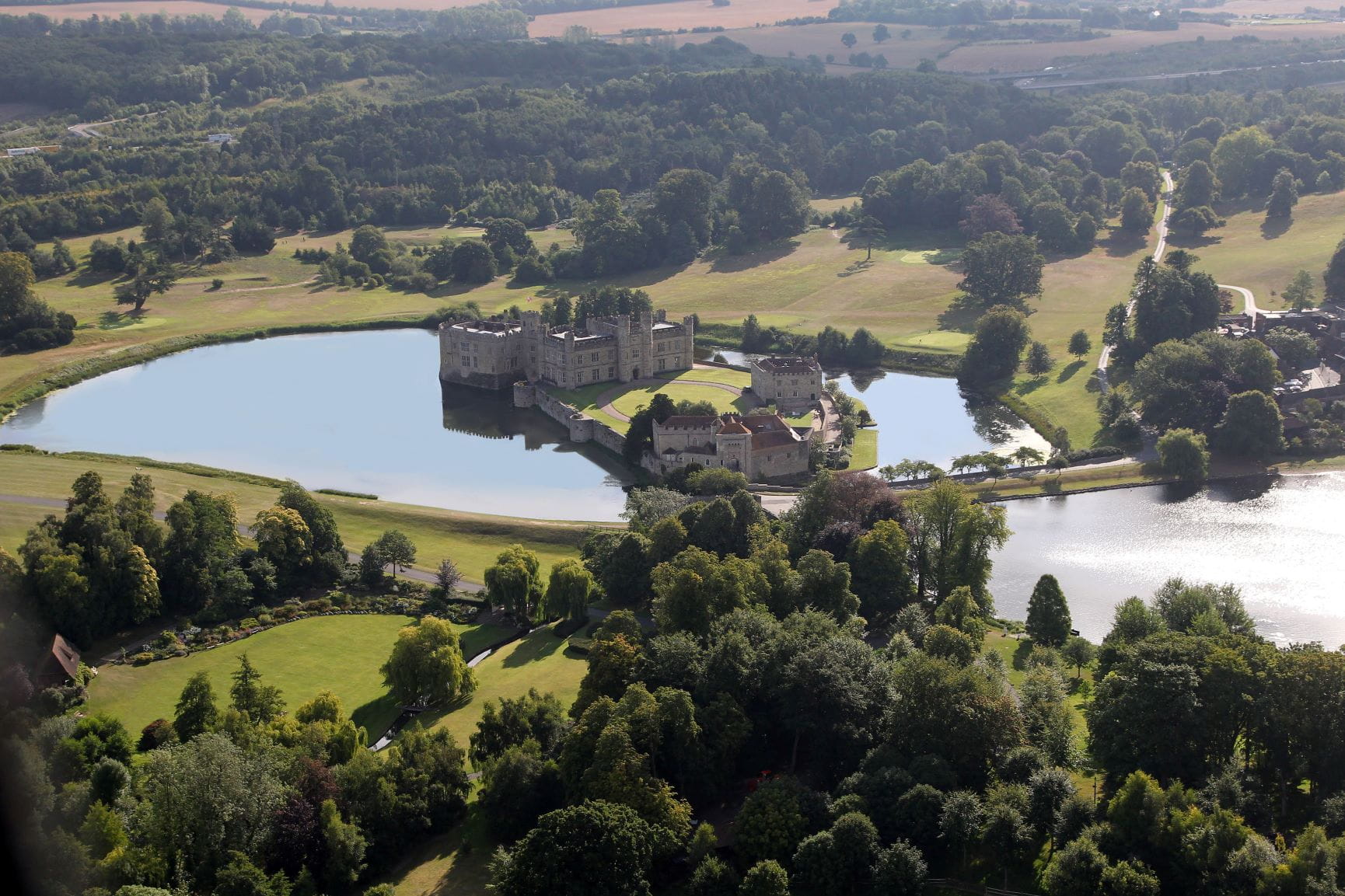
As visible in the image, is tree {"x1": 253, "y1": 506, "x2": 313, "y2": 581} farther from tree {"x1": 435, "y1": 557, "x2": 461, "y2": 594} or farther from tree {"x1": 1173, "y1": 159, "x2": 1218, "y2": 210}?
tree {"x1": 1173, "y1": 159, "x2": 1218, "y2": 210}

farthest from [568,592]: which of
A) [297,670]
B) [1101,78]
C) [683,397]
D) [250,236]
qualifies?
[1101,78]

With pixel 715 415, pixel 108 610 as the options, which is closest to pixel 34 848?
pixel 108 610

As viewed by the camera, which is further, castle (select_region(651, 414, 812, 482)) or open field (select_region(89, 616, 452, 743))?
castle (select_region(651, 414, 812, 482))

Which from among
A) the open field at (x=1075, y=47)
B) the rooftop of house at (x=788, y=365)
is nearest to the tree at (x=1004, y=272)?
the rooftop of house at (x=788, y=365)

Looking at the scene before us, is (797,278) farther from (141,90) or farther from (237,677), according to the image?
(141,90)

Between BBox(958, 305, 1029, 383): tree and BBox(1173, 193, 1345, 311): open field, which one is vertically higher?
BBox(1173, 193, 1345, 311): open field

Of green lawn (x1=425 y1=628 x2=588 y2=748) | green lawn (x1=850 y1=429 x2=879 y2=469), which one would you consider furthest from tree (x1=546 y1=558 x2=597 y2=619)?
green lawn (x1=850 y1=429 x2=879 y2=469)

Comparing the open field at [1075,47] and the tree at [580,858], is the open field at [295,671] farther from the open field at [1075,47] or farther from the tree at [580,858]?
the open field at [1075,47]

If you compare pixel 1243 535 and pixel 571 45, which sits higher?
pixel 571 45
